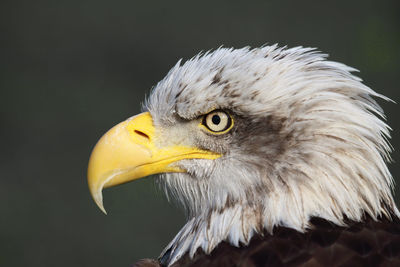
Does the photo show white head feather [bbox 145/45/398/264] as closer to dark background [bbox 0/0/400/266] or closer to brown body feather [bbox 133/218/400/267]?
brown body feather [bbox 133/218/400/267]

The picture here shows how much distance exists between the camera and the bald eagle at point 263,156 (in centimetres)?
204

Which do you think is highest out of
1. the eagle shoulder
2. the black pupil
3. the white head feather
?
the black pupil

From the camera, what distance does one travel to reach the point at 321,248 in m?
1.90

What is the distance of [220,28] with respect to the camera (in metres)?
6.07

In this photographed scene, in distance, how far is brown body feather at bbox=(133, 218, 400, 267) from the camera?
1862 millimetres

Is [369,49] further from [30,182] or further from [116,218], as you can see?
[30,182]

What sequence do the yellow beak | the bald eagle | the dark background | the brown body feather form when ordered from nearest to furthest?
1. the brown body feather
2. the bald eagle
3. the yellow beak
4. the dark background

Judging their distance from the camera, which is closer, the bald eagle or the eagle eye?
the bald eagle

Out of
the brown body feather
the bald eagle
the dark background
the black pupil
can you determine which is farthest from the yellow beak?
the dark background

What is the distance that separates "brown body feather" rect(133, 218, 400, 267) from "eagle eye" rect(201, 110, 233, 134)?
1.25 feet

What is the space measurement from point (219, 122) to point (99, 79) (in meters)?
4.02

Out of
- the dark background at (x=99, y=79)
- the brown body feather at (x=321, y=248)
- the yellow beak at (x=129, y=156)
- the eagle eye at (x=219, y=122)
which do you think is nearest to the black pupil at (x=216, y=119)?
the eagle eye at (x=219, y=122)

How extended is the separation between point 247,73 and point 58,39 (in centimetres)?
446

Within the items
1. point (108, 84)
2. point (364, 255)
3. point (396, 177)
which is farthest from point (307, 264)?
point (108, 84)
